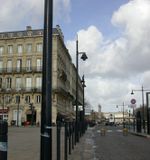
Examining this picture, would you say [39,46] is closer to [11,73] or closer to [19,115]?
[11,73]

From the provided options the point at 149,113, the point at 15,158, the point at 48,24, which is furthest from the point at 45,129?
the point at 149,113

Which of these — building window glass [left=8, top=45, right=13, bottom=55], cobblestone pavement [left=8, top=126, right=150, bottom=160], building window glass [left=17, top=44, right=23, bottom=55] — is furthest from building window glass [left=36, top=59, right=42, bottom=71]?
cobblestone pavement [left=8, top=126, right=150, bottom=160]

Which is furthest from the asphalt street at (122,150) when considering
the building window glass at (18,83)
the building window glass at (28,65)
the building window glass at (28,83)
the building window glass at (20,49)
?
the building window glass at (20,49)

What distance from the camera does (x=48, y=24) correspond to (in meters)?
6.58

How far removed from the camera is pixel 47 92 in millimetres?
6301

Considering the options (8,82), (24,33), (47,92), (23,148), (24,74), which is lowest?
(23,148)

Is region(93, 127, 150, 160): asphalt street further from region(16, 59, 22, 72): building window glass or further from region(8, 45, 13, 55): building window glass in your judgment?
region(8, 45, 13, 55): building window glass

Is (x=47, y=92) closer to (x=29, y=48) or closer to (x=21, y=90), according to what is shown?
(x=21, y=90)

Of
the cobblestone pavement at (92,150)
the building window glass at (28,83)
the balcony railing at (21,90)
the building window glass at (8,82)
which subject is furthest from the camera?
the building window glass at (8,82)

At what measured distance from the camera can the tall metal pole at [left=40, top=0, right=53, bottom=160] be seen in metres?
6.17

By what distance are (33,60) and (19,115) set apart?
1294 cm

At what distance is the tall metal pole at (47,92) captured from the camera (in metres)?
6.17

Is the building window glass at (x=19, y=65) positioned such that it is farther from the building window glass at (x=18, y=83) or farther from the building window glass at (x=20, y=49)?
the building window glass at (x=18, y=83)

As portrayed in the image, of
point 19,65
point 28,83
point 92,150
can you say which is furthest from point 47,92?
point 19,65
